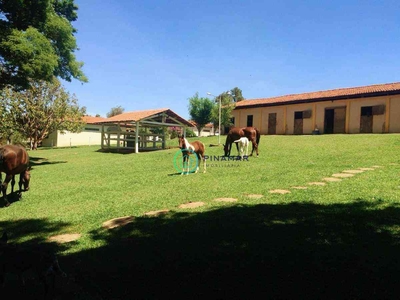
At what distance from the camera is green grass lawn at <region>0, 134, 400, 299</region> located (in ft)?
8.81

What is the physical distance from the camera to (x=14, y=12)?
45.8 ft

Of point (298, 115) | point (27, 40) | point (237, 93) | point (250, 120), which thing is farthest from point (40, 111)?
point (237, 93)

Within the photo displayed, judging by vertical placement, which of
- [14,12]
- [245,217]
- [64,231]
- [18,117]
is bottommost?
[64,231]

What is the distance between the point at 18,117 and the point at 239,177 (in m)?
32.5

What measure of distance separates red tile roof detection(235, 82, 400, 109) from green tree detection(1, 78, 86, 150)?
22495 millimetres

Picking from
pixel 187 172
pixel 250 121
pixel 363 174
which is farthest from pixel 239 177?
pixel 250 121

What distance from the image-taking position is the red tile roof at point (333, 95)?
24.6 m

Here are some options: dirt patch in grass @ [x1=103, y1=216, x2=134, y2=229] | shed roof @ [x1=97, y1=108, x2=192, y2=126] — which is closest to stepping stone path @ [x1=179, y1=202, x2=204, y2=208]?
dirt patch in grass @ [x1=103, y1=216, x2=134, y2=229]

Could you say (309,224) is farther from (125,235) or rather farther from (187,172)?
(187,172)

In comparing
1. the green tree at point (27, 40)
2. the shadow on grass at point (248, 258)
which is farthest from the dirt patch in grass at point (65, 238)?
the green tree at point (27, 40)

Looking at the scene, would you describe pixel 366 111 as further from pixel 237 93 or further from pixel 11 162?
pixel 237 93

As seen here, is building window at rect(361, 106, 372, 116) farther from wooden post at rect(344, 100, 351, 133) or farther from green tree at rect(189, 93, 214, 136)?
green tree at rect(189, 93, 214, 136)

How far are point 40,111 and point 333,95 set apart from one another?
3335 centimetres

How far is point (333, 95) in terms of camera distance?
2731 cm
